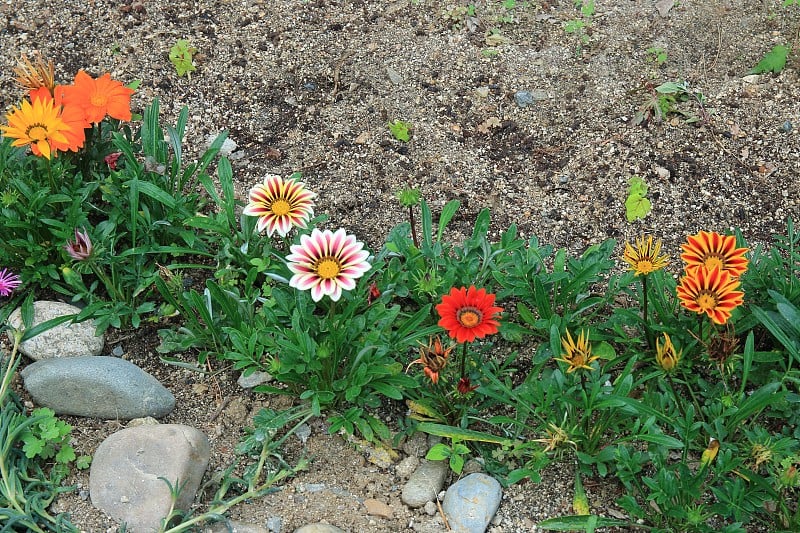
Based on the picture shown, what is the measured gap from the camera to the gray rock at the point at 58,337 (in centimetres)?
271

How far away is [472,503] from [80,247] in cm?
149

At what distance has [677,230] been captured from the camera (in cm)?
313

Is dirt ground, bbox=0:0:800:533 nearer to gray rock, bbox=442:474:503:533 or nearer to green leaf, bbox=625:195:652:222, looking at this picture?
green leaf, bbox=625:195:652:222

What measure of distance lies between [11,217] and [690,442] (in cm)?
230

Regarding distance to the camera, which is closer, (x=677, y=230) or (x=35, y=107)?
(x=35, y=107)

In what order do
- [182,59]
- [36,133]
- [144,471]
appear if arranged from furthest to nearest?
[182,59]
[36,133]
[144,471]

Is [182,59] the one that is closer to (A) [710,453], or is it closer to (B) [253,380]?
(B) [253,380]

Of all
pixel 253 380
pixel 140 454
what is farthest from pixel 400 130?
pixel 140 454

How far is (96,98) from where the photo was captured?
2736 mm

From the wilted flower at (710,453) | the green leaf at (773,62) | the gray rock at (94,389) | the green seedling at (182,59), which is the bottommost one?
the wilted flower at (710,453)

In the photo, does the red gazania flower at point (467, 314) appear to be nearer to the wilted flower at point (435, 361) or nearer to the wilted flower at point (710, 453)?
the wilted flower at point (435, 361)

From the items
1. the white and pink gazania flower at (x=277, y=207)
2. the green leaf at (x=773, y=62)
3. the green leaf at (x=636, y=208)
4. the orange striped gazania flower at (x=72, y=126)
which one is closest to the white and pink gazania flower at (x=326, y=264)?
the white and pink gazania flower at (x=277, y=207)

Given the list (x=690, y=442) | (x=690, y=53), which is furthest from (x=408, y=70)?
(x=690, y=442)

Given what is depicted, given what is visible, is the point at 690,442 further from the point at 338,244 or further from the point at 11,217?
the point at 11,217
